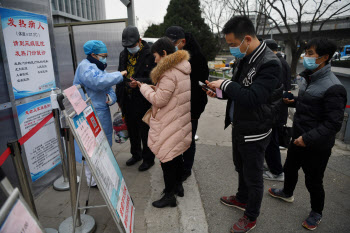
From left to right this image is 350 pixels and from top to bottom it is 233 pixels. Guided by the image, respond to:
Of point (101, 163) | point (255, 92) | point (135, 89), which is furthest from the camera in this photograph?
point (135, 89)

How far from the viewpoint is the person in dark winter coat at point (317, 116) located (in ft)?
6.95

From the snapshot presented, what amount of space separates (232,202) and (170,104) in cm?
138

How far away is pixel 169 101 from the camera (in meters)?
2.35

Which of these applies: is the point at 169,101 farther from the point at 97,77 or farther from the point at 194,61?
the point at 97,77

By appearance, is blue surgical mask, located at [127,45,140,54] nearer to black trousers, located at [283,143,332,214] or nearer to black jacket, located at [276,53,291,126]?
black jacket, located at [276,53,291,126]

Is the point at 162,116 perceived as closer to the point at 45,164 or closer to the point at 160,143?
the point at 160,143

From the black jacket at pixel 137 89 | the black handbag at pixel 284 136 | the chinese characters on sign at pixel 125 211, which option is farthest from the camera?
the black jacket at pixel 137 89

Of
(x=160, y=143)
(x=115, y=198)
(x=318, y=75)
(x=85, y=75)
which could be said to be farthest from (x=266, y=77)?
(x=85, y=75)

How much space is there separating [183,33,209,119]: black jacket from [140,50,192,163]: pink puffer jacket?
49cm

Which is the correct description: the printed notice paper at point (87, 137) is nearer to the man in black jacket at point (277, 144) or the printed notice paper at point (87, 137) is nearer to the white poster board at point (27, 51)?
the white poster board at point (27, 51)

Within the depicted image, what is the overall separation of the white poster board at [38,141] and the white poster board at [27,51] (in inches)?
6.8

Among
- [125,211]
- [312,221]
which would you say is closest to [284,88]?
[312,221]

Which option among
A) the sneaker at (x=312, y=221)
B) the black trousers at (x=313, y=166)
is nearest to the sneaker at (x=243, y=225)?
the sneaker at (x=312, y=221)

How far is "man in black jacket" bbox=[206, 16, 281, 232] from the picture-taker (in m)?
1.87
